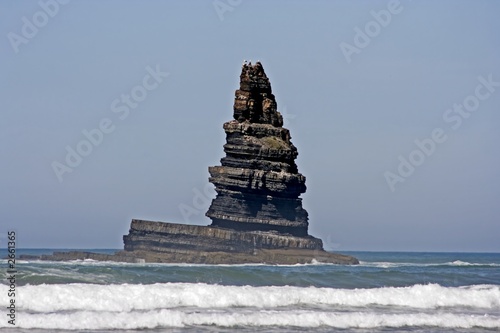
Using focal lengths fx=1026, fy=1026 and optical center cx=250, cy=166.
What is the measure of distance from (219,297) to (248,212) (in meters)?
40.9

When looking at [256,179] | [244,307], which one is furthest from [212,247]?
[244,307]

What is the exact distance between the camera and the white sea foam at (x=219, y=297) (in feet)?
117

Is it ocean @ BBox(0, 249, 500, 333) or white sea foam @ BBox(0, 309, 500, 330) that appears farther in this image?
ocean @ BBox(0, 249, 500, 333)

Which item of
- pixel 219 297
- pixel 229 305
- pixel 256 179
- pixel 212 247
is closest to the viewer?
pixel 229 305

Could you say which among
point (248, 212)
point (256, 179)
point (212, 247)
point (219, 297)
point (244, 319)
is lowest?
point (244, 319)

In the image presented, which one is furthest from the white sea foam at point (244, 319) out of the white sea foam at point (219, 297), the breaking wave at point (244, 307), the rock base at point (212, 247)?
the rock base at point (212, 247)

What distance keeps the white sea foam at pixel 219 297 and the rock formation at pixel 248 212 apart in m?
34.1

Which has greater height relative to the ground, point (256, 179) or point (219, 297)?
point (256, 179)

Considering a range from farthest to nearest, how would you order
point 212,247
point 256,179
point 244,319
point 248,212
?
point 248,212 → point 256,179 → point 212,247 → point 244,319

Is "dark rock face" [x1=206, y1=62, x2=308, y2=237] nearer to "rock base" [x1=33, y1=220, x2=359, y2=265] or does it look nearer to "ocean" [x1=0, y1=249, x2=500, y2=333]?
"rock base" [x1=33, y1=220, x2=359, y2=265]

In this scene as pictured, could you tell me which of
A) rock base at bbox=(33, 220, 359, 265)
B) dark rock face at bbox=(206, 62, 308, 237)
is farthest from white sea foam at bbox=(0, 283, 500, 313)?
dark rock face at bbox=(206, 62, 308, 237)

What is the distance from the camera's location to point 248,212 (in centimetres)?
7894

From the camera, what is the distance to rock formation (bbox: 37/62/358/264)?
253 feet

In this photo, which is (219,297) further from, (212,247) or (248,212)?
(248,212)
